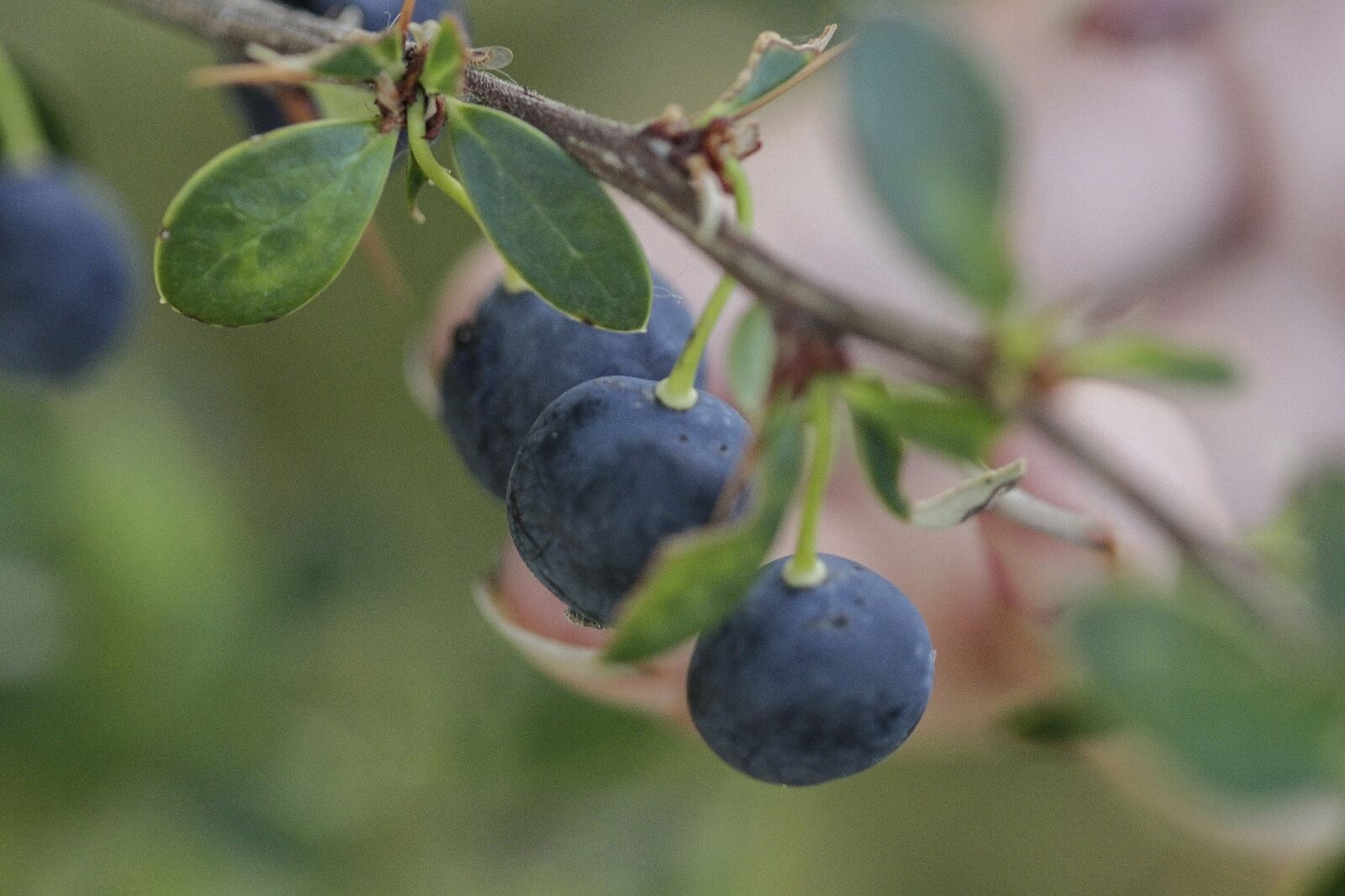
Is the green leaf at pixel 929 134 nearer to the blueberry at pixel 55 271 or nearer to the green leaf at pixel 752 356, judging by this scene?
the green leaf at pixel 752 356

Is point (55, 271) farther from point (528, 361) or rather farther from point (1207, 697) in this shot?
point (1207, 697)

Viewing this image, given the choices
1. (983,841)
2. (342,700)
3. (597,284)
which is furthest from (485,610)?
(983,841)

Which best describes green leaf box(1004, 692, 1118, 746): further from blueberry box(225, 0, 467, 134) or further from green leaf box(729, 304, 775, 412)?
blueberry box(225, 0, 467, 134)

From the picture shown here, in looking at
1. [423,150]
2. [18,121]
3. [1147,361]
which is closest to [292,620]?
[18,121]

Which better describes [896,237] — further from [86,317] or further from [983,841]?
[983,841]

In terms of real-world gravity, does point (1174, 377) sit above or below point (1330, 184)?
above

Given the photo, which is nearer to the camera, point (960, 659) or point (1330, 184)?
point (960, 659)
